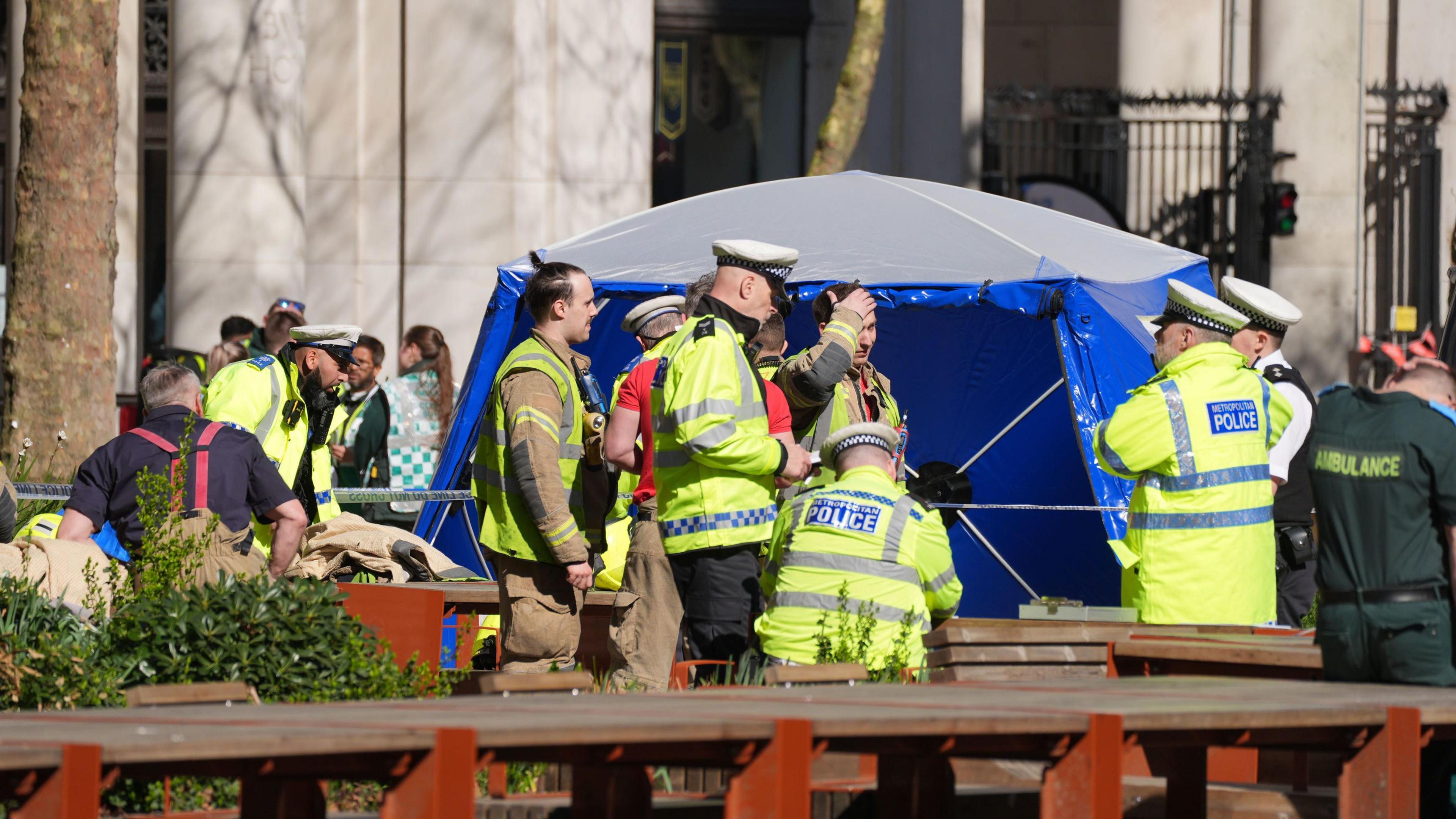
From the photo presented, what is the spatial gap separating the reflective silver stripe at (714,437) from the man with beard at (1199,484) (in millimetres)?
1503

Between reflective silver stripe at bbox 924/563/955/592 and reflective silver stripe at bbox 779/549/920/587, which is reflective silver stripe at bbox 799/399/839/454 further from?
reflective silver stripe at bbox 779/549/920/587

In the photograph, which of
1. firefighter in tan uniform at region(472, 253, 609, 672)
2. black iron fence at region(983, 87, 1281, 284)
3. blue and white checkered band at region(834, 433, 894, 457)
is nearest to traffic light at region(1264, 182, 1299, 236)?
black iron fence at region(983, 87, 1281, 284)

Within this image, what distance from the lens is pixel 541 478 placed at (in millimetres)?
7078

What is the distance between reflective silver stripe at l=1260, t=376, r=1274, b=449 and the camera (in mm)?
7156

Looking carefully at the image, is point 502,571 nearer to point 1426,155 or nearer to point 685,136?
point 685,136

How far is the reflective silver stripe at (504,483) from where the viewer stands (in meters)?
7.23

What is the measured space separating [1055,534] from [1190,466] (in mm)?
4648

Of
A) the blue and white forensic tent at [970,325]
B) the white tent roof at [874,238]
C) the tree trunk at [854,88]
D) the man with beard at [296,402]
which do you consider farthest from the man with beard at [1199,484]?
the tree trunk at [854,88]

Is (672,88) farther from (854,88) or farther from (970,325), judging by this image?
(970,325)

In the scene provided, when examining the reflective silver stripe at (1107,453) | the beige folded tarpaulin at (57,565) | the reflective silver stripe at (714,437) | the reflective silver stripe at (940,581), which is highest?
the reflective silver stripe at (714,437)

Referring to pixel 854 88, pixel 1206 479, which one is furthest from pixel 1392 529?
pixel 854 88

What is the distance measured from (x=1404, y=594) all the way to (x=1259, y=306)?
2.66m

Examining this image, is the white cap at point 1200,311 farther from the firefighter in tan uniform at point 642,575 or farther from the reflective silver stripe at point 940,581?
the firefighter in tan uniform at point 642,575

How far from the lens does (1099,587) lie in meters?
11.6
